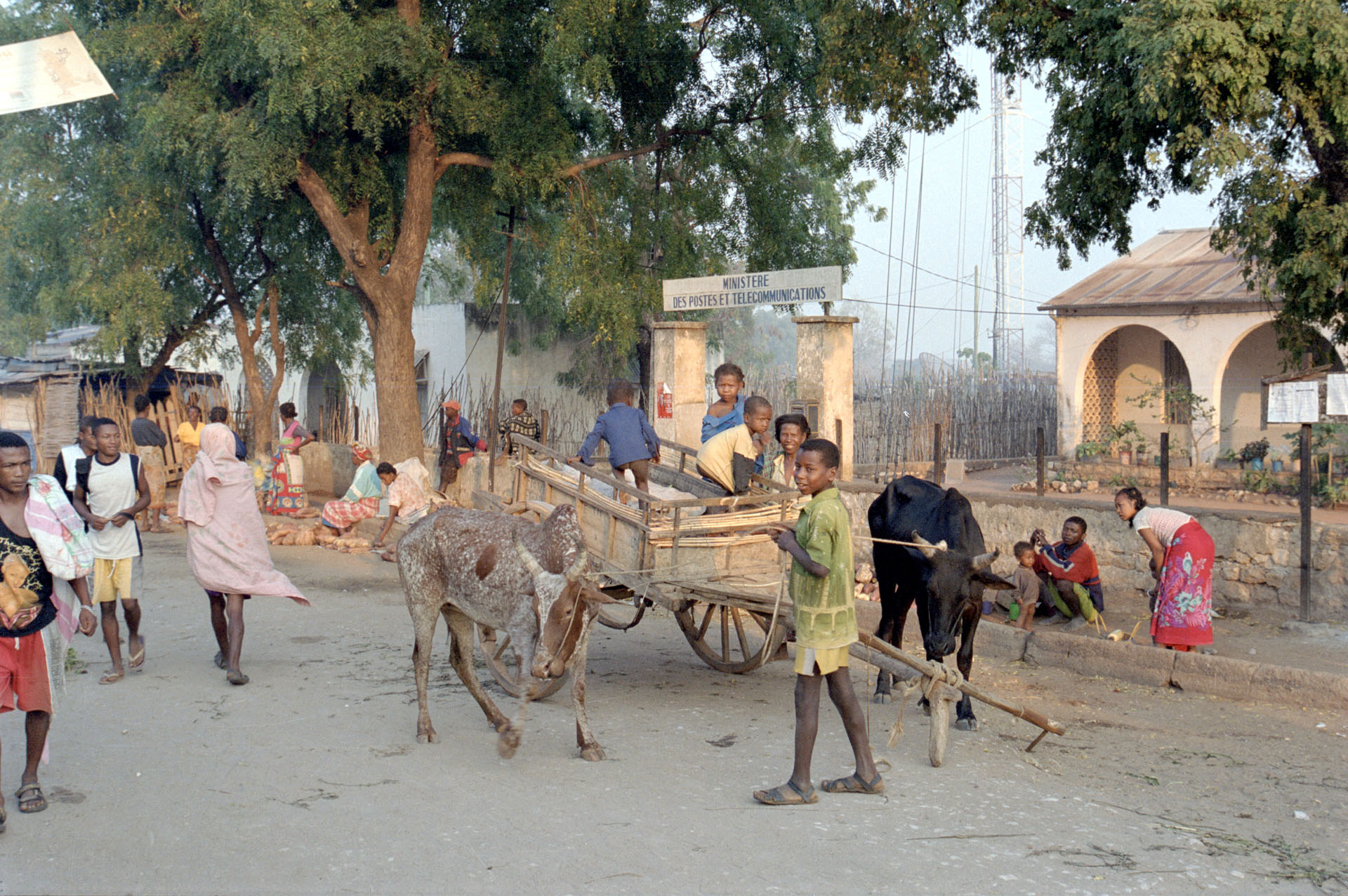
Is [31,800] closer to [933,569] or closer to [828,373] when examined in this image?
[933,569]

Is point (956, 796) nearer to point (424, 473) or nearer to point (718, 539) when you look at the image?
point (718, 539)

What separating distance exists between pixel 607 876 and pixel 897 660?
2011 millimetres

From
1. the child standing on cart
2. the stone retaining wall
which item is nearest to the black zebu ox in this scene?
the child standing on cart

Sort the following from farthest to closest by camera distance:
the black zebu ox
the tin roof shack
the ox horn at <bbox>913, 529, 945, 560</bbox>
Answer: the tin roof shack
the black zebu ox
the ox horn at <bbox>913, 529, 945, 560</bbox>

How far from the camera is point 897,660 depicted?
18.2 ft

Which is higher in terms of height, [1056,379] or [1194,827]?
[1056,379]

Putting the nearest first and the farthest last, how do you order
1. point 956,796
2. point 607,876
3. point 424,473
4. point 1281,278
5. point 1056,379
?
point 607,876 < point 956,796 < point 1281,278 < point 424,473 < point 1056,379

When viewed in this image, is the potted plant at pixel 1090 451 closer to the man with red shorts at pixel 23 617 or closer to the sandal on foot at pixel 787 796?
the sandal on foot at pixel 787 796

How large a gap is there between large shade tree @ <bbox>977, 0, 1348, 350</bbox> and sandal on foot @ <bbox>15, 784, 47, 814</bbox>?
7697 mm

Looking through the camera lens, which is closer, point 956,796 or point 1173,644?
point 956,796

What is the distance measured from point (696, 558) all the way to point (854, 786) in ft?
5.72

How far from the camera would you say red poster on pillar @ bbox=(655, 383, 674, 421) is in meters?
12.3

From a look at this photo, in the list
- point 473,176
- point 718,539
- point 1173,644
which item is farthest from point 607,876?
point 473,176

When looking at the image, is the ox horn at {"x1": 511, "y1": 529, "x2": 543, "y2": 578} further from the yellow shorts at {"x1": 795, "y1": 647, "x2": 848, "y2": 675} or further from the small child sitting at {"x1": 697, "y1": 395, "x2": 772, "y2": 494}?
the small child sitting at {"x1": 697, "y1": 395, "x2": 772, "y2": 494}
